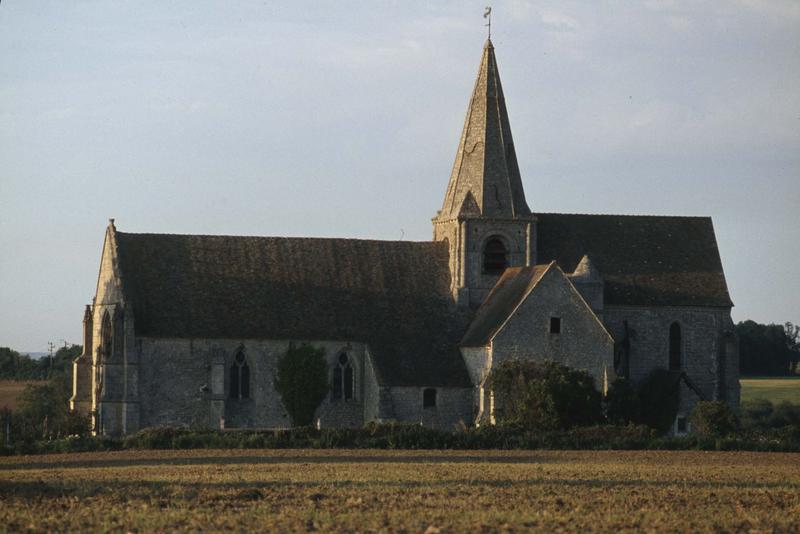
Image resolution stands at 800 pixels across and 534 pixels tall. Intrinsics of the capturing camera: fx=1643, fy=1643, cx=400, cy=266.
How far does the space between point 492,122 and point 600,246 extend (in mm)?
6739

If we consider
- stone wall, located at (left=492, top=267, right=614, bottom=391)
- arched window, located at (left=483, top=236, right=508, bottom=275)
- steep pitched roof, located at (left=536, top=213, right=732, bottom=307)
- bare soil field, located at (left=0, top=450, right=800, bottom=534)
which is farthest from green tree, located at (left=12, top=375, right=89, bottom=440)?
steep pitched roof, located at (left=536, top=213, right=732, bottom=307)

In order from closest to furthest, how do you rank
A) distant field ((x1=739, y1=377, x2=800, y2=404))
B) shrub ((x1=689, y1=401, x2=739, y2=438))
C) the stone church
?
shrub ((x1=689, y1=401, x2=739, y2=438)) < the stone church < distant field ((x1=739, y1=377, x2=800, y2=404))

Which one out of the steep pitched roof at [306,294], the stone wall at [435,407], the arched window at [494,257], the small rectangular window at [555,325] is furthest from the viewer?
the arched window at [494,257]

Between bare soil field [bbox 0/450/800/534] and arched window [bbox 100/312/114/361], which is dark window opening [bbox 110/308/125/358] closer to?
arched window [bbox 100/312/114/361]

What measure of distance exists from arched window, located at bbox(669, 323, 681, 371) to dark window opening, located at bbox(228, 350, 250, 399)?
17151mm

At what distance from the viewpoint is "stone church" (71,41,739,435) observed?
200 feet

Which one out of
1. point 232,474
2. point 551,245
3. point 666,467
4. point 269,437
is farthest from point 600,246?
point 232,474

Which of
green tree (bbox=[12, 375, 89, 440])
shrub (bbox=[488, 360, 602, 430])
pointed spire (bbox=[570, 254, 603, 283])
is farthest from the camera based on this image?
pointed spire (bbox=[570, 254, 603, 283])

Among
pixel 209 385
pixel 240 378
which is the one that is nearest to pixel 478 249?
pixel 240 378

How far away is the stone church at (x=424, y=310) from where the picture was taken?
6084cm

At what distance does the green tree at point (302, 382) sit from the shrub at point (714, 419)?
13.9m

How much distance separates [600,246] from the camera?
220ft

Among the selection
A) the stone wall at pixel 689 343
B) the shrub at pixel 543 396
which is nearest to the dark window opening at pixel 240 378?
the shrub at pixel 543 396

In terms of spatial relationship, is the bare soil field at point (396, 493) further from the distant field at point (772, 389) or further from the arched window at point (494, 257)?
the distant field at point (772, 389)
